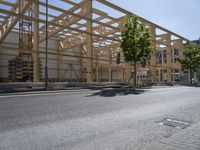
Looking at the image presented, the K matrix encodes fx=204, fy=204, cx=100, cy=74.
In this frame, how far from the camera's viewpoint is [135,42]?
25062 millimetres

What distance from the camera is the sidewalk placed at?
4.04 meters

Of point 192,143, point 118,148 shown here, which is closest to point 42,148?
point 118,148

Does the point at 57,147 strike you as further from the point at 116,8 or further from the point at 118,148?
the point at 116,8

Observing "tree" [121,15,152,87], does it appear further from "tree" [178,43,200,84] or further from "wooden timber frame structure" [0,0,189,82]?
"tree" [178,43,200,84]

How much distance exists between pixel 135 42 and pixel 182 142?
21.6m

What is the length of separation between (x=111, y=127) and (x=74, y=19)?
79.9 ft

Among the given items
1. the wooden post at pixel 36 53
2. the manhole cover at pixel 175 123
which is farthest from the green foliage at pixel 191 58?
the manhole cover at pixel 175 123

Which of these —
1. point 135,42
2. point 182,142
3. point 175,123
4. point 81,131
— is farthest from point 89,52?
point 182,142

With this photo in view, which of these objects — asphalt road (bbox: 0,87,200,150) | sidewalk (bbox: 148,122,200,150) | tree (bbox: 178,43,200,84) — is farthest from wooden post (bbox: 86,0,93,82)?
tree (bbox: 178,43,200,84)

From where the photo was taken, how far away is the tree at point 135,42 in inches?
993

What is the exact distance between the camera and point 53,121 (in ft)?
20.0

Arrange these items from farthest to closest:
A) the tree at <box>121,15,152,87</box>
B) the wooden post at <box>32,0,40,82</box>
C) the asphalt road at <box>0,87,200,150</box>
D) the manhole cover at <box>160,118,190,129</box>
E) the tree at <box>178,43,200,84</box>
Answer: the tree at <box>178,43,200,84</box> < the tree at <box>121,15,152,87</box> < the wooden post at <box>32,0,40,82</box> < the manhole cover at <box>160,118,190,129</box> < the asphalt road at <box>0,87,200,150</box>

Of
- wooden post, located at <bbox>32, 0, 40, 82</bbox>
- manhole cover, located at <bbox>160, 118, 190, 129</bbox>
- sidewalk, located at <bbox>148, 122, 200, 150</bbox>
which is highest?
wooden post, located at <bbox>32, 0, 40, 82</bbox>

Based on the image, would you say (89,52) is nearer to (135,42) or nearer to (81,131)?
(135,42)
